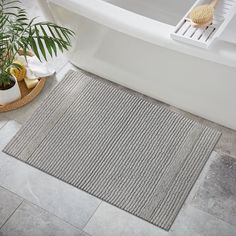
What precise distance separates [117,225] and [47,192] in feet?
1.23

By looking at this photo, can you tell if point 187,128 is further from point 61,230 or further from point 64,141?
point 61,230

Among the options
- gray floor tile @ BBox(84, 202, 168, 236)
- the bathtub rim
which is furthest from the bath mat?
the bathtub rim

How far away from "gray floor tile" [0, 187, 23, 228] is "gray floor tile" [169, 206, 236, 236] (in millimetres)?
729

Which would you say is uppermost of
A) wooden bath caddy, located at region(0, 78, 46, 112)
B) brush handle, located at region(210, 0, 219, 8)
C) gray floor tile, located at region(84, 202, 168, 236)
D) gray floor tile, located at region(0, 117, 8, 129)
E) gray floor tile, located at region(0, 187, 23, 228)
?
brush handle, located at region(210, 0, 219, 8)

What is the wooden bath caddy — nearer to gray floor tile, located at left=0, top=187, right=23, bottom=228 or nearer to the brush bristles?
gray floor tile, located at left=0, top=187, right=23, bottom=228

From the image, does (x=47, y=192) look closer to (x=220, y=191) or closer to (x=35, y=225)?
(x=35, y=225)

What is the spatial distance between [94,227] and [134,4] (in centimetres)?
143

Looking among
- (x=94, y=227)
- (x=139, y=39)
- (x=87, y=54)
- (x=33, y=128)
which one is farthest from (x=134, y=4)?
(x=94, y=227)

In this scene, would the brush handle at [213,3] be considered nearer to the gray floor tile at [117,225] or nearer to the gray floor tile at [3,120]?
the gray floor tile at [117,225]

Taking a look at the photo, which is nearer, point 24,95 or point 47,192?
point 47,192

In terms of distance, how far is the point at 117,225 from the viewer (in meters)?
2.20

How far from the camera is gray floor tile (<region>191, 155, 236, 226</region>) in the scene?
2.23m

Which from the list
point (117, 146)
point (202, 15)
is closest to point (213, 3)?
point (202, 15)

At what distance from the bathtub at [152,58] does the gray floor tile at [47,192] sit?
0.67m
